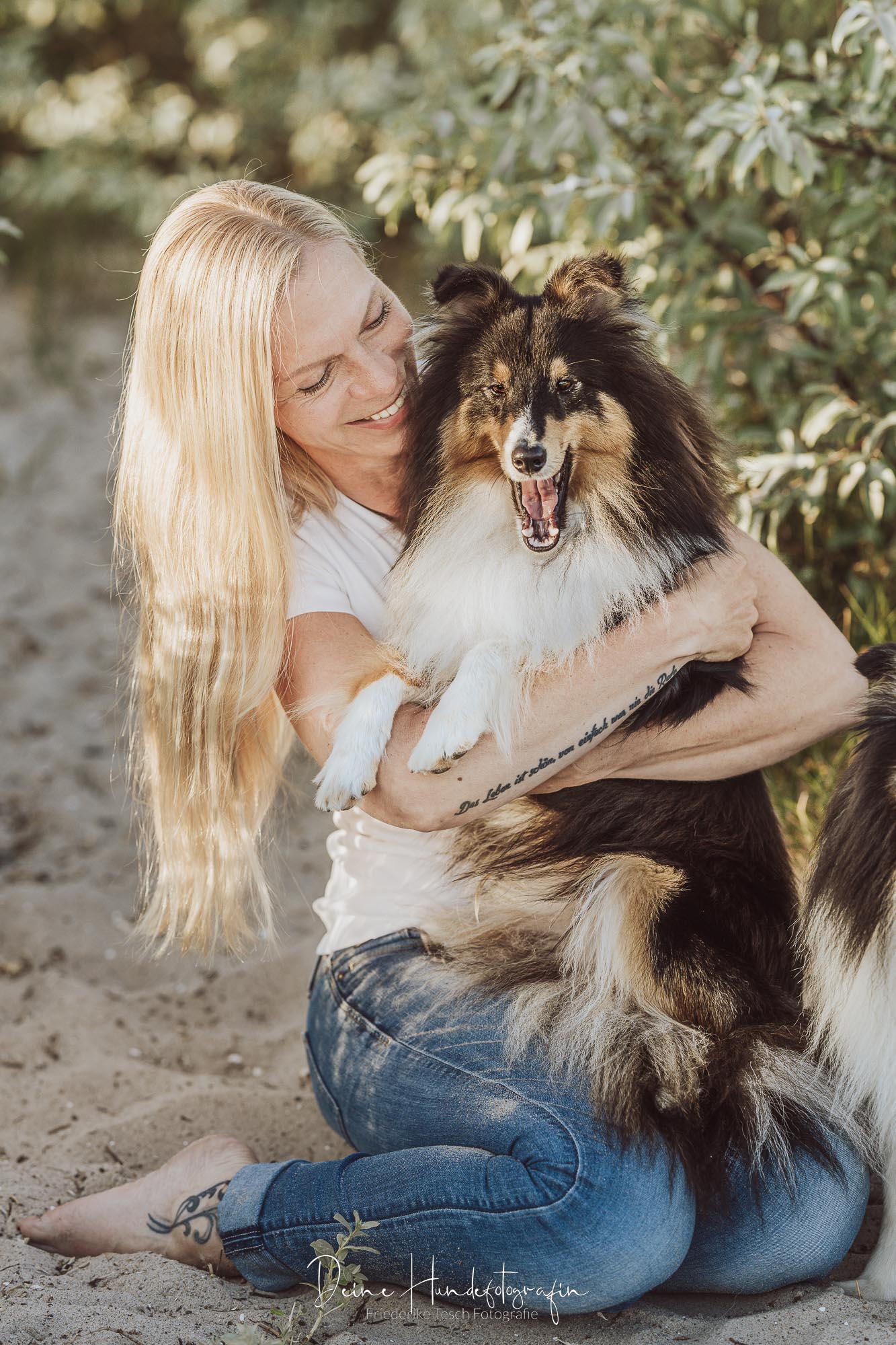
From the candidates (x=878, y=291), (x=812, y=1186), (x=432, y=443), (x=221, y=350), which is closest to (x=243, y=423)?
(x=221, y=350)

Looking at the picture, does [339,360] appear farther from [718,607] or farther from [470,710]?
[718,607]

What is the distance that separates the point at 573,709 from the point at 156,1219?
3.61ft

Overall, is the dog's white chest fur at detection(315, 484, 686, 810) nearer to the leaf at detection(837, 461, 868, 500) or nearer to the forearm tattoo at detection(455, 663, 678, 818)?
→ the forearm tattoo at detection(455, 663, 678, 818)

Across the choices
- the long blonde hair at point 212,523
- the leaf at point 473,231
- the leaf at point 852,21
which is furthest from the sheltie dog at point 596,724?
the leaf at point 473,231

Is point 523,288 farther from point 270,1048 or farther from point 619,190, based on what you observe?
point 270,1048

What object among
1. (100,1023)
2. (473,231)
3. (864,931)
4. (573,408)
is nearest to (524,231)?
(473,231)

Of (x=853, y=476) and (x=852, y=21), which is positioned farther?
(x=853, y=476)

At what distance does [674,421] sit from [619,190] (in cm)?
107

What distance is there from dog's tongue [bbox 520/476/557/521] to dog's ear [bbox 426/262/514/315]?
0.35m

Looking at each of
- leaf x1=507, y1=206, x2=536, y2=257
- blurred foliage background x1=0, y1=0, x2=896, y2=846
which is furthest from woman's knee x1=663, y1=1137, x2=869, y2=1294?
leaf x1=507, y1=206, x2=536, y2=257

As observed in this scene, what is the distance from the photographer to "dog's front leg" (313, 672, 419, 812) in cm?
207

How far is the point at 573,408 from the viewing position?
2.17m

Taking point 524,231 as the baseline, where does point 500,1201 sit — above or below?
below

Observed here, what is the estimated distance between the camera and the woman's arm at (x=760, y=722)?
86.2 inches
